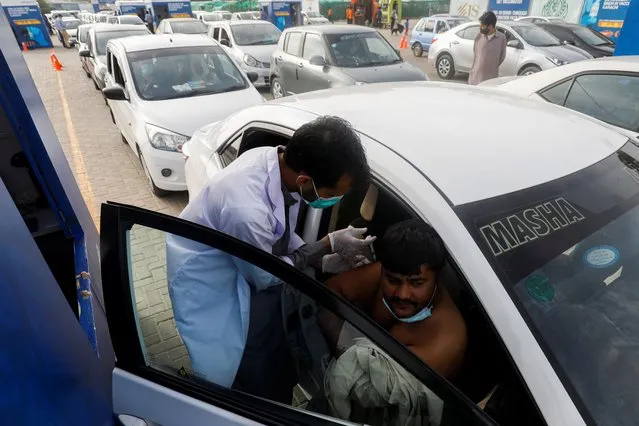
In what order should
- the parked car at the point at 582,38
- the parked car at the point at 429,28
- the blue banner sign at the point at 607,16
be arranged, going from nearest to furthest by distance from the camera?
the parked car at the point at 582,38, the parked car at the point at 429,28, the blue banner sign at the point at 607,16

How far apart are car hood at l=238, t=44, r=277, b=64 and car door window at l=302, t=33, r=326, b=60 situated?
6.89 ft

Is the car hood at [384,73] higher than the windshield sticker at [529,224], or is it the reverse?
the windshield sticker at [529,224]

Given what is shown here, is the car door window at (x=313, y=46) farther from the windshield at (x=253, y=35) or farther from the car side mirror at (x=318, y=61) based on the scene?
the windshield at (x=253, y=35)

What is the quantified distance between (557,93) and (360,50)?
14.7 ft

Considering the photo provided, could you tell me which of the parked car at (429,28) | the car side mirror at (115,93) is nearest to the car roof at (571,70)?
the car side mirror at (115,93)

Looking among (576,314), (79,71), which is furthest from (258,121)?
(79,71)

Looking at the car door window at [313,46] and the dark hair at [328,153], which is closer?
the dark hair at [328,153]

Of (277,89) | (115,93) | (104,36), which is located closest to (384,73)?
(277,89)

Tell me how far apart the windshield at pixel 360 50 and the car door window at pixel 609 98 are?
13.7 ft

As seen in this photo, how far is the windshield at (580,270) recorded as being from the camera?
1203 millimetres

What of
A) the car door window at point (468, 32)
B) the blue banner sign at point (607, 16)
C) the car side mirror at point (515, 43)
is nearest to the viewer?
the car side mirror at point (515, 43)

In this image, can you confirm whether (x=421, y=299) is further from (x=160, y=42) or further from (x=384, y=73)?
(x=384, y=73)

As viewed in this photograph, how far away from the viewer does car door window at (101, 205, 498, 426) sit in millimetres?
1222

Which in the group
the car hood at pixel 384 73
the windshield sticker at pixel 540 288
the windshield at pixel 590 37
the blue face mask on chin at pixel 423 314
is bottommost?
the windshield at pixel 590 37
